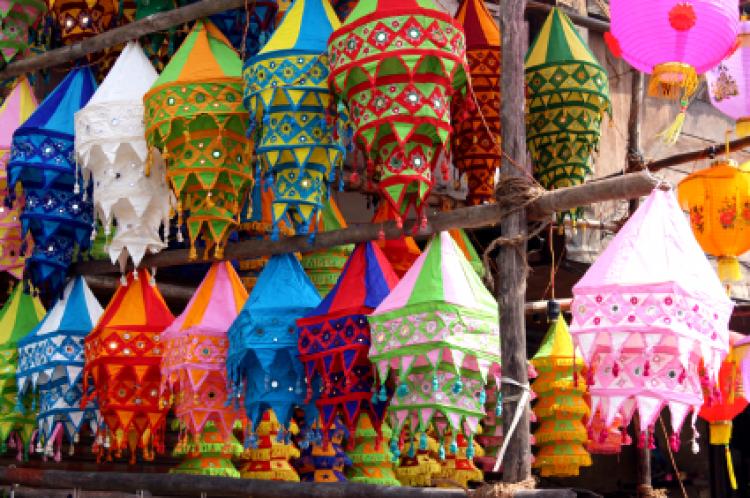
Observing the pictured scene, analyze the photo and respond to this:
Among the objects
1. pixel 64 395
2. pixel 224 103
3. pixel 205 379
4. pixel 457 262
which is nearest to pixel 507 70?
pixel 457 262

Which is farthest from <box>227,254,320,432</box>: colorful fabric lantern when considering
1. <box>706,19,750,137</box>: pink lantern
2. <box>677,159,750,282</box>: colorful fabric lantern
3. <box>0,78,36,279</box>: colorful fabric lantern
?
<box>706,19,750,137</box>: pink lantern

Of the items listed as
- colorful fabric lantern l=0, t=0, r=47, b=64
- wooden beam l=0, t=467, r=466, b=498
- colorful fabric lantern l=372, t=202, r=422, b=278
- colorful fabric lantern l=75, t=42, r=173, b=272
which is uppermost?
colorful fabric lantern l=0, t=0, r=47, b=64

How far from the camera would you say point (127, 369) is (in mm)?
6020

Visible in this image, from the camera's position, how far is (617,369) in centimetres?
470

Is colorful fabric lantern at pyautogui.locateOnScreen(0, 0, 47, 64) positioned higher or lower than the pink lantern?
higher

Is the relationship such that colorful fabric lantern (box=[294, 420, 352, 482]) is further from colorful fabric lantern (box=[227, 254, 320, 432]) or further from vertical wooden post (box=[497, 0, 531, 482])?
vertical wooden post (box=[497, 0, 531, 482])

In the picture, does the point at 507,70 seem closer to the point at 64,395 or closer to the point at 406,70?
the point at 406,70

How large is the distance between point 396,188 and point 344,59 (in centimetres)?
59

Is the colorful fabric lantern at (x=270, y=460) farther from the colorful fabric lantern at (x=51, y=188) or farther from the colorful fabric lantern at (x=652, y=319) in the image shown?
the colorful fabric lantern at (x=652, y=319)

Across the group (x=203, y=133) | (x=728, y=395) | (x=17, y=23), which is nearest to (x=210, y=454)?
(x=203, y=133)

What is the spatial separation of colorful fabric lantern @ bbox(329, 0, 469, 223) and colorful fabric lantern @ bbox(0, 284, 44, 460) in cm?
249

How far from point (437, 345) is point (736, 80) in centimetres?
305

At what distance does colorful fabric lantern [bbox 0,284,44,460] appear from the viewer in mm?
6484

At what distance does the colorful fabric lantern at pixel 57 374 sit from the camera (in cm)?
620
